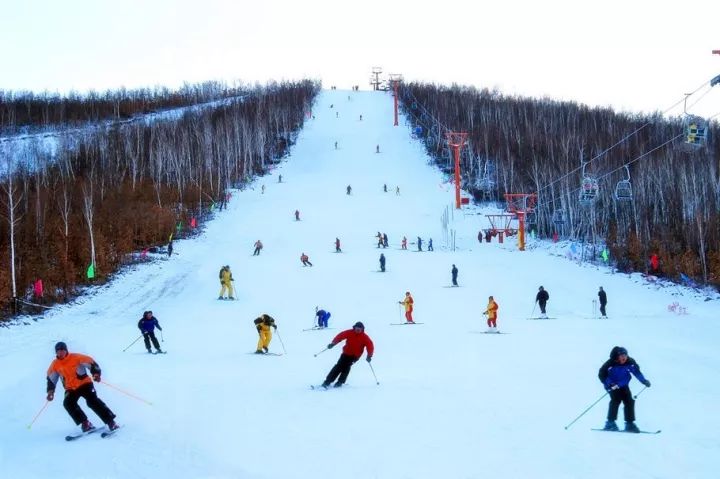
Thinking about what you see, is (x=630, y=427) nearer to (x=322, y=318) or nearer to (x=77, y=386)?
(x=77, y=386)

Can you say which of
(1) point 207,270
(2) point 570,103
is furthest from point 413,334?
(2) point 570,103

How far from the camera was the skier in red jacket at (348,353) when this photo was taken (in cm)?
944

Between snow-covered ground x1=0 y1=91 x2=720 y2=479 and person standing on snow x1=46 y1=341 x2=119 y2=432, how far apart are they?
279mm

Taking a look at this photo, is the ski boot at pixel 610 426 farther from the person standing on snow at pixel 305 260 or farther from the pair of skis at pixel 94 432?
the person standing on snow at pixel 305 260

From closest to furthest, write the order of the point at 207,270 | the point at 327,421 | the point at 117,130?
the point at 327,421, the point at 207,270, the point at 117,130

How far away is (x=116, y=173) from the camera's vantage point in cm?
5397

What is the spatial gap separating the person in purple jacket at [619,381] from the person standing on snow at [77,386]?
5.57 m

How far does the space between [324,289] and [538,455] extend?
20.1 metres

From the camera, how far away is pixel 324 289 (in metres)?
26.0

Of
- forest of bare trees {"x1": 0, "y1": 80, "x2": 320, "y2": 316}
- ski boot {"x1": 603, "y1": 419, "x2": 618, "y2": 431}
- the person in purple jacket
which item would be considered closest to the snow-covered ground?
ski boot {"x1": 603, "y1": 419, "x2": 618, "y2": 431}

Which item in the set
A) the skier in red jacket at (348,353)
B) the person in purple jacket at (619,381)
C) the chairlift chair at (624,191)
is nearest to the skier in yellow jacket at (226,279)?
the skier in red jacket at (348,353)

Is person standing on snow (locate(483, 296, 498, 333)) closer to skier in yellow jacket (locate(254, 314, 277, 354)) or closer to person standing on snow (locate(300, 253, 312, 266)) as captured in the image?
skier in yellow jacket (locate(254, 314, 277, 354))

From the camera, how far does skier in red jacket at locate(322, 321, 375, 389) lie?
9.44 metres

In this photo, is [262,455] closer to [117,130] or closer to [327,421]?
[327,421]
